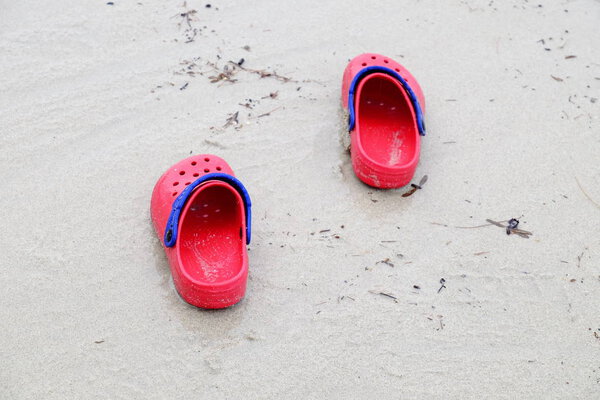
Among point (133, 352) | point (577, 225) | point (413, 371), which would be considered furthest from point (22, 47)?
point (577, 225)

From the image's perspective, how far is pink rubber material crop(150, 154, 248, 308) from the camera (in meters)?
1.90

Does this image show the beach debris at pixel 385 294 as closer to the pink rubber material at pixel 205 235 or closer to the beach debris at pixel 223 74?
the pink rubber material at pixel 205 235

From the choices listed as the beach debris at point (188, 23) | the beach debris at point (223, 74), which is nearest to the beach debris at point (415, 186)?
the beach debris at point (223, 74)

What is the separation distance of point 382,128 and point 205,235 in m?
0.93

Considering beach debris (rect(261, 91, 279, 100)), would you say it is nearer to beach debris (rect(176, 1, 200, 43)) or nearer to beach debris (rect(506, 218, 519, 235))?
beach debris (rect(176, 1, 200, 43))

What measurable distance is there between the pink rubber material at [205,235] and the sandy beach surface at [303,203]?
0.33ft

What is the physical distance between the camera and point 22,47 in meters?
2.77

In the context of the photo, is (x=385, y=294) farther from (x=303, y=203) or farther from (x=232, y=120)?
→ (x=232, y=120)

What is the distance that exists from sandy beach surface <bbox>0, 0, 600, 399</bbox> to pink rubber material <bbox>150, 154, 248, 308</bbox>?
4.0 inches

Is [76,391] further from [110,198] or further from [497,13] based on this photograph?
[497,13]

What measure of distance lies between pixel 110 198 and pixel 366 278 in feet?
3.42

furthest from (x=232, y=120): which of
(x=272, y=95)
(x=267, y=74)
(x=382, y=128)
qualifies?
(x=382, y=128)

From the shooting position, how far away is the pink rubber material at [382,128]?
2.31 m

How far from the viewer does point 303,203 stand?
232cm
